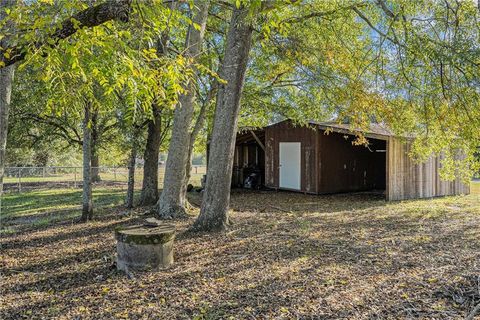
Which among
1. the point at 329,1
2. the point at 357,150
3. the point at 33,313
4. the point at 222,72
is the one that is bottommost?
the point at 33,313

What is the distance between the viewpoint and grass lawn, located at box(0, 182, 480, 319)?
132 inches

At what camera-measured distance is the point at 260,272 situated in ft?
14.2

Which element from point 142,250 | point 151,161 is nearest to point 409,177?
A: point 151,161

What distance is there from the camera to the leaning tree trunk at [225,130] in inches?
253

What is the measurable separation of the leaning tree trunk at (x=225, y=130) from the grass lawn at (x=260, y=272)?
1.40 ft

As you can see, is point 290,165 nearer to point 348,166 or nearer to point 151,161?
point 348,166

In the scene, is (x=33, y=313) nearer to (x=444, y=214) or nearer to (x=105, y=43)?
(x=105, y=43)

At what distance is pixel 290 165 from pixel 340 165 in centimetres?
183

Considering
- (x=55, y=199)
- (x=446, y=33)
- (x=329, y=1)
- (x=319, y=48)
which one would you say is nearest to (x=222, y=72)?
(x=319, y=48)

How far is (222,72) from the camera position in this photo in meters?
6.64

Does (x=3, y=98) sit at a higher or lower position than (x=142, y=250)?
higher

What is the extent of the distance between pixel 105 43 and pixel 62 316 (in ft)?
7.81

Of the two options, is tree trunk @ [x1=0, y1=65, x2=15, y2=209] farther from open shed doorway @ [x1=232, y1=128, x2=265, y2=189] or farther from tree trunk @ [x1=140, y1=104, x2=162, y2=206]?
open shed doorway @ [x1=232, y1=128, x2=265, y2=189]

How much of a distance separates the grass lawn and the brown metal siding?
128 inches
